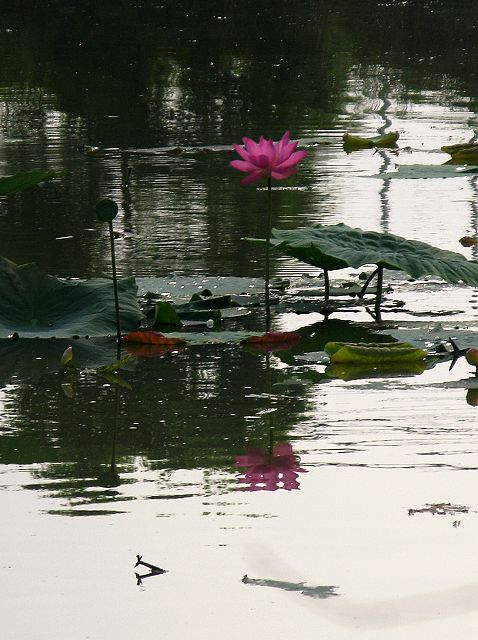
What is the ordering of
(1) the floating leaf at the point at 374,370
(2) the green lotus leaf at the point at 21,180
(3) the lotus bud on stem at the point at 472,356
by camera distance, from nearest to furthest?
(3) the lotus bud on stem at the point at 472,356, (1) the floating leaf at the point at 374,370, (2) the green lotus leaf at the point at 21,180

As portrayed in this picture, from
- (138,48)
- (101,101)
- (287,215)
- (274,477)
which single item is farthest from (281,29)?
(274,477)

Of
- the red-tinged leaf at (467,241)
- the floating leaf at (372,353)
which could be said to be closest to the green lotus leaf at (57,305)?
the floating leaf at (372,353)

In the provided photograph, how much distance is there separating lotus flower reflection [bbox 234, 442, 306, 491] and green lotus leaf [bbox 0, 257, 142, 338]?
1.09 metres

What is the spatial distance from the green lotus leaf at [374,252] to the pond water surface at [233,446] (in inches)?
6.5

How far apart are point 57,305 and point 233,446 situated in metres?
1.20

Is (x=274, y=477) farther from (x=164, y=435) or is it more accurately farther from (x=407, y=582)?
(x=407, y=582)

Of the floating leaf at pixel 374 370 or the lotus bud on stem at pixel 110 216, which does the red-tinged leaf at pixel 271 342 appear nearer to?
the floating leaf at pixel 374 370

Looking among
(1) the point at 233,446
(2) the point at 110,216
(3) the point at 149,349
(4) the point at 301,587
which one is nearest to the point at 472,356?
(1) the point at 233,446

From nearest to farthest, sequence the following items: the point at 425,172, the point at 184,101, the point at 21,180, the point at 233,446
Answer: the point at 233,446, the point at 21,180, the point at 425,172, the point at 184,101

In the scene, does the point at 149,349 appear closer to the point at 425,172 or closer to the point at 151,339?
the point at 151,339

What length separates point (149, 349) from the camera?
3.95 m

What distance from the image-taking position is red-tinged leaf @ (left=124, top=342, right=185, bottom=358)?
3.91 meters

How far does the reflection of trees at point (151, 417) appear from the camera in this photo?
9.80 ft

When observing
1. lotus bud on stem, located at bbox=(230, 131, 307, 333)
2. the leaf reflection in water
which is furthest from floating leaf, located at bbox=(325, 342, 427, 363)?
the leaf reflection in water
